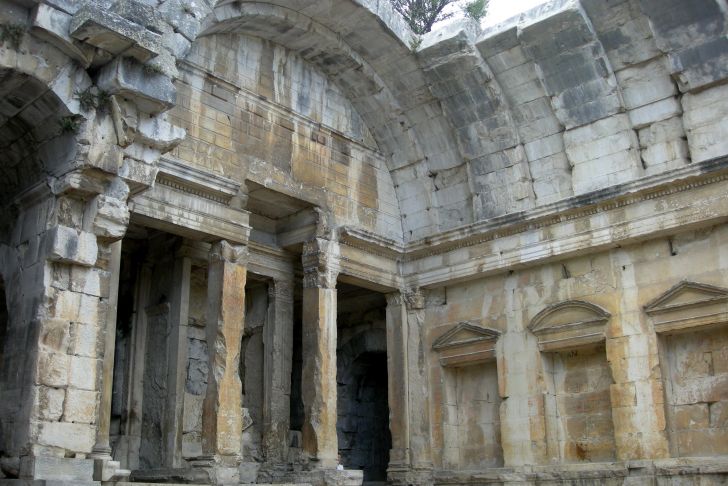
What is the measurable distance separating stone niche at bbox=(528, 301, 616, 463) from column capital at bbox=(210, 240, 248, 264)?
415 cm

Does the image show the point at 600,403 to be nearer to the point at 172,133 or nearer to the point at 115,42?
the point at 172,133

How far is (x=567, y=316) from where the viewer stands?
11391 millimetres

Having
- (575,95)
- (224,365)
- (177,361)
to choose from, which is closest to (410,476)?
(224,365)

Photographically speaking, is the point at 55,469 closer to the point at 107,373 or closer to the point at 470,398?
the point at 107,373

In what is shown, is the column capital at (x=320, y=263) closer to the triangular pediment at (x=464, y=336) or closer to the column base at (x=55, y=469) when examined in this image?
the triangular pediment at (x=464, y=336)

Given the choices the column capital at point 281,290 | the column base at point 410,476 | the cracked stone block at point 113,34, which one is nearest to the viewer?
the cracked stone block at point 113,34

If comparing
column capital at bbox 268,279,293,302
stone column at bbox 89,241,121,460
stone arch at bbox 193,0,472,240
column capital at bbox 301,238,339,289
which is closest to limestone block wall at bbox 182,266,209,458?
column capital at bbox 268,279,293,302

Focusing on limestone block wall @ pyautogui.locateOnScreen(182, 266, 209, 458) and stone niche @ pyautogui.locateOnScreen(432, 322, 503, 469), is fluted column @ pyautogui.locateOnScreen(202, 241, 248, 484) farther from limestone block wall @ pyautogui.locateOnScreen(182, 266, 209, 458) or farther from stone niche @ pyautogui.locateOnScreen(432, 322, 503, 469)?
stone niche @ pyautogui.locateOnScreen(432, 322, 503, 469)

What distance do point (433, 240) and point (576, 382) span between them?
296 centimetres

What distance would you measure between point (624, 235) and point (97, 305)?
6.70 m

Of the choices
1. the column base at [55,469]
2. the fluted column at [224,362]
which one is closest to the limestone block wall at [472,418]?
the fluted column at [224,362]

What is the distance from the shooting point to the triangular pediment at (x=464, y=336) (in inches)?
474

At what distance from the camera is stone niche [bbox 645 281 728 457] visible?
10062 millimetres

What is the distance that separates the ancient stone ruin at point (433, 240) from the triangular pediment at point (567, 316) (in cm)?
3
